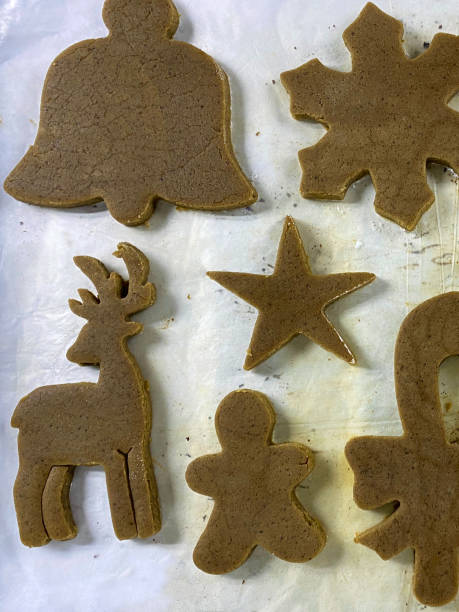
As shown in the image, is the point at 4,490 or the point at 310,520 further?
the point at 4,490

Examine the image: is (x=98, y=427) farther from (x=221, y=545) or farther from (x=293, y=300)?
(x=293, y=300)

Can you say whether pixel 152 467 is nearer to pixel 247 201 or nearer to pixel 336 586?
pixel 336 586

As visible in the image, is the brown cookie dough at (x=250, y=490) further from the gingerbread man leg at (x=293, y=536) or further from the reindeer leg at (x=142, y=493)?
the reindeer leg at (x=142, y=493)

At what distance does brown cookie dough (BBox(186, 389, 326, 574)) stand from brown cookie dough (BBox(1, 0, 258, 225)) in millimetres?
765

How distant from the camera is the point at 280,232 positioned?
205 cm

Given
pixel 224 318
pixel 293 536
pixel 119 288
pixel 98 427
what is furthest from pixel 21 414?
pixel 293 536

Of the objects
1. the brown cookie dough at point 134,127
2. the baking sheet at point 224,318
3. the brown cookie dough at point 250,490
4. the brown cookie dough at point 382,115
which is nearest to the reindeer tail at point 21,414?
the baking sheet at point 224,318

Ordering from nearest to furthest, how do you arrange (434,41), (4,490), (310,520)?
1. (310,520)
2. (434,41)
3. (4,490)

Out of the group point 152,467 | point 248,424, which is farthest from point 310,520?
point 152,467

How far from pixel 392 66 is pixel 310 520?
5.15 feet

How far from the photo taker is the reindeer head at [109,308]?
6.58ft

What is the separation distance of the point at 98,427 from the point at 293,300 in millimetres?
802

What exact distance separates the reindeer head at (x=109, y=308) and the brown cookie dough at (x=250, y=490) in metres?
0.45

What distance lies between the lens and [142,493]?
6.36 feet
